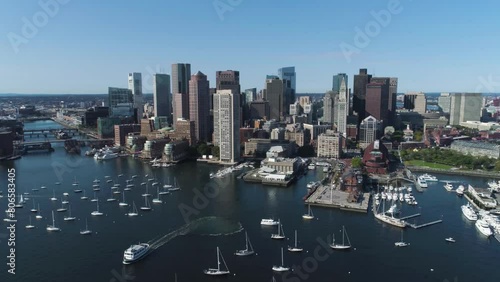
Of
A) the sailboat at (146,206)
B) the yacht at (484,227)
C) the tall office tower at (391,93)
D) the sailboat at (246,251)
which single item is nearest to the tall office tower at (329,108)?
the tall office tower at (391,93)

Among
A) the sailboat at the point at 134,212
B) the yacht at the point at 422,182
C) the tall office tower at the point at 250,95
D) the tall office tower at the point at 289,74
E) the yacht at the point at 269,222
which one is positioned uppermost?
the tall office tower at the point at 289,74

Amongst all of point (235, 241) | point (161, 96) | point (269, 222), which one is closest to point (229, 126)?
point (269, 222)

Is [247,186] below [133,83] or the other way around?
below

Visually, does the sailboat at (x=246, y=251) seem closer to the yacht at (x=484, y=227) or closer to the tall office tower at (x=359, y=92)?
the yacht at (x=484, y=227)

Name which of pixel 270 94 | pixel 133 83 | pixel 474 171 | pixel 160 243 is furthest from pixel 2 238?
pixel 133 83

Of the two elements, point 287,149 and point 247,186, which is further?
point 287,149

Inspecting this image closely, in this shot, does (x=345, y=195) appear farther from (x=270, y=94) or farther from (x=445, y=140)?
(x=270, y=94)

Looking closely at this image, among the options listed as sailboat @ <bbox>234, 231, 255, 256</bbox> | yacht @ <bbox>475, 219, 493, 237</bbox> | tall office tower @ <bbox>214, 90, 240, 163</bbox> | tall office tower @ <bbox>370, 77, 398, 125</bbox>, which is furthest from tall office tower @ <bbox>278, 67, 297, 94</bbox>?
sailboat @ <bbox>234, 231, 255, 256</bbox>
